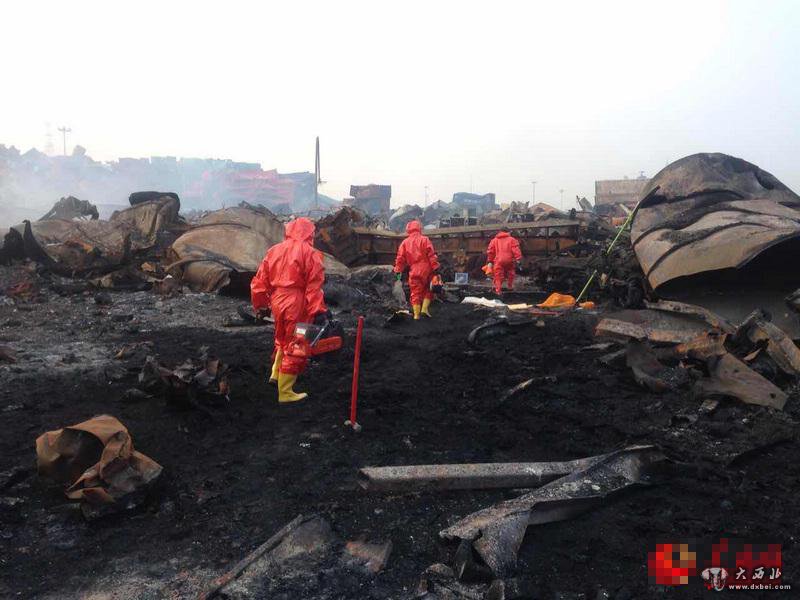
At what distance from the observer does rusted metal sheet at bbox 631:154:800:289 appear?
6.58m

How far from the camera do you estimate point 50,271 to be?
1175cm

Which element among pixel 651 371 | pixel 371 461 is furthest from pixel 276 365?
pixel 651 371

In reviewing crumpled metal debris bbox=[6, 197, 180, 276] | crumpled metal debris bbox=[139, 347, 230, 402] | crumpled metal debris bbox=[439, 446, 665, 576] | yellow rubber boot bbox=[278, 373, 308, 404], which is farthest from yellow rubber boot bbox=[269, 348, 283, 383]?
crumpled metal debris bbox=[6, 197, 180, 276]

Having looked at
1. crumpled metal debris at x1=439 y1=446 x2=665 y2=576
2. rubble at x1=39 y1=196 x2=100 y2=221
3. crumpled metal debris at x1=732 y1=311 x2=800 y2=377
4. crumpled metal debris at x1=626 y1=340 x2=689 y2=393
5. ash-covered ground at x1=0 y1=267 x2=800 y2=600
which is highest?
rubble at x1=39 y1=196 x2=100 y2=221

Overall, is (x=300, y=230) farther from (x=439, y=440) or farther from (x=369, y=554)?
(x=369, y=554)

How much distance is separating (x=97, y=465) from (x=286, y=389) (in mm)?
2102

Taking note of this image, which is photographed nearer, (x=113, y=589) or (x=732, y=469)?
(x=113, y=589)

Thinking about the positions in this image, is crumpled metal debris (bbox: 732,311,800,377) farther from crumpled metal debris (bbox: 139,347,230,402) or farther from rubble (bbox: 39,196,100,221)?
rubble (bbox: 39,196,100,221)

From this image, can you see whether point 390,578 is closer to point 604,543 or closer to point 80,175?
point 604,543

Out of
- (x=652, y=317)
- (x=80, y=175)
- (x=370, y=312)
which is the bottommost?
(x=370, y=312)

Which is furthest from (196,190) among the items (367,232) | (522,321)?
(522,321)

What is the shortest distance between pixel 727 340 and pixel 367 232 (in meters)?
11.5

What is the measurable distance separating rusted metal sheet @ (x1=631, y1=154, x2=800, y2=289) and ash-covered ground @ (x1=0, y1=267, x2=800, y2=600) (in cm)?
166

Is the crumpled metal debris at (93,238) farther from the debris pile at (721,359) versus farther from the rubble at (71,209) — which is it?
the debris pile at (721,359)
